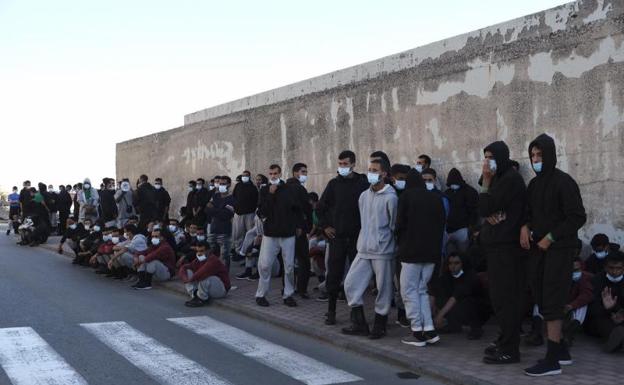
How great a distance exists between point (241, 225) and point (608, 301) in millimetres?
7477

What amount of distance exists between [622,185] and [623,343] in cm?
215

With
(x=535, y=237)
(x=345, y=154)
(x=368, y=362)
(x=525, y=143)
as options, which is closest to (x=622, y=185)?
(x=525, y=143)

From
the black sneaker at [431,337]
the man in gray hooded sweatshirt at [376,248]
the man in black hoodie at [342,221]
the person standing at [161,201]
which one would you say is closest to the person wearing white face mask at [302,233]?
the man in black hoodie at [342,221]

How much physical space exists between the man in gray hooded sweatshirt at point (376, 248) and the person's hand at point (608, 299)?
2.14m

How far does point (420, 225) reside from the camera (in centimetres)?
675

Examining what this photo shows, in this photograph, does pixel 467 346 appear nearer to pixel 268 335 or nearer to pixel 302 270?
pixel 268 335

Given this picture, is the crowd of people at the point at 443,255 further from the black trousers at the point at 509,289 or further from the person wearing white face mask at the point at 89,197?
the person wearing white face mask at the point at 89,197

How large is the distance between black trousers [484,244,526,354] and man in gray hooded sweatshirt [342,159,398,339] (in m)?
1.36

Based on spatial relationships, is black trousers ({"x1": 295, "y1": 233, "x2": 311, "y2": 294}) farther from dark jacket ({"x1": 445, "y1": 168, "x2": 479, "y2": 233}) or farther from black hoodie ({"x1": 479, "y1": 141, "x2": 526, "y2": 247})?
black hoodie ({"x1": 479, "y1": 141, "x2": 526, "y2": 247})

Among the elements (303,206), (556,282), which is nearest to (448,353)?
(556,282)

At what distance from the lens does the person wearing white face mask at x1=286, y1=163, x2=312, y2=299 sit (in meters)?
9.41

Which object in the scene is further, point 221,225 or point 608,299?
point 221,225

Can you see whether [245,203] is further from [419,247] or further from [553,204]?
[553,204]

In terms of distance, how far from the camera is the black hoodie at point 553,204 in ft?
18.1
